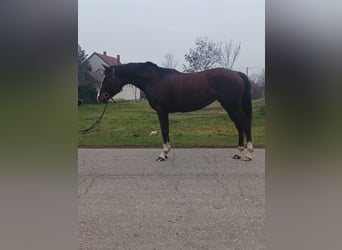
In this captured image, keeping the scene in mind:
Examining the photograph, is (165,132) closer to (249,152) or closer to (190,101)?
(190,101)

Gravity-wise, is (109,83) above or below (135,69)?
below

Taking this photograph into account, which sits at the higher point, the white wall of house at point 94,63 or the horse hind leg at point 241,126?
the white wall of house at point 94,63

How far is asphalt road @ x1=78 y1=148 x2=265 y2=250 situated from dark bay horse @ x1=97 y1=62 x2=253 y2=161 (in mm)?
650

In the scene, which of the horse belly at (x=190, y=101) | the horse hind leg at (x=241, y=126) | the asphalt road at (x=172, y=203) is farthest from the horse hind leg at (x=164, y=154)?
the horse hind leg at (x=241, y=126)

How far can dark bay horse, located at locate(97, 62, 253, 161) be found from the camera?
6129 millimetres

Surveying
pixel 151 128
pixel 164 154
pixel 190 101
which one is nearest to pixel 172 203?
pixel 164 154

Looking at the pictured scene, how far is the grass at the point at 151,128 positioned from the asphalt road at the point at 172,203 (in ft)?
4.74

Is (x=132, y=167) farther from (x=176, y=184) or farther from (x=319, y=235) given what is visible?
(x=319, y=235)

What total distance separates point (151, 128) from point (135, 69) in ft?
8.67

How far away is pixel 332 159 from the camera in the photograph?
3.05 ft

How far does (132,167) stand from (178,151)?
1.59m

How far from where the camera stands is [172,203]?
3.61 metres

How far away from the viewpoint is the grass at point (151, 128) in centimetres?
777

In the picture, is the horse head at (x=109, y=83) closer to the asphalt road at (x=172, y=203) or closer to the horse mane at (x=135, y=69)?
the horse mane at (x=135, y=69)
